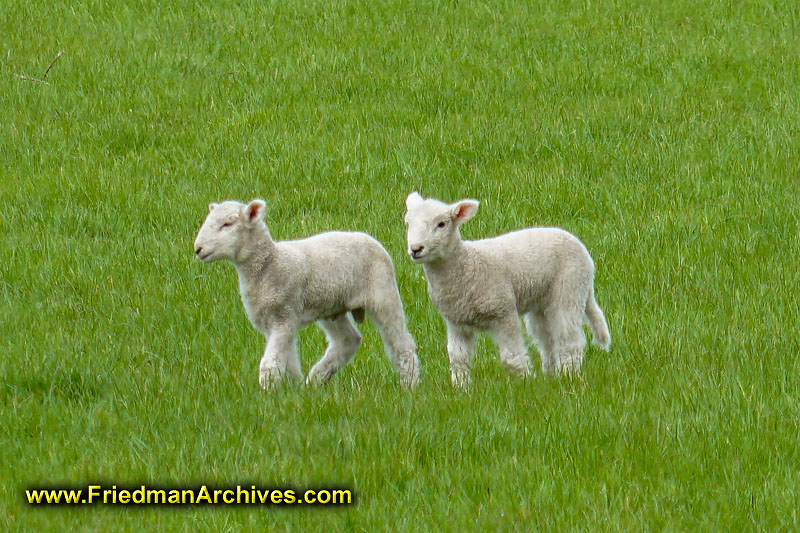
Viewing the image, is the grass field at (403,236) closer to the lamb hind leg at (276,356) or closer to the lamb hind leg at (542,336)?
the lamb hind leg at (276,356)

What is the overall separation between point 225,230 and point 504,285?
61.0 inches

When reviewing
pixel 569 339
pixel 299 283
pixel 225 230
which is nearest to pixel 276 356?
pixel 299 283

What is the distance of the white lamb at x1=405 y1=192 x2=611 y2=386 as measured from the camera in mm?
6078

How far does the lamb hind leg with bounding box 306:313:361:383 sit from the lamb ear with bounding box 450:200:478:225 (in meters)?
1.04

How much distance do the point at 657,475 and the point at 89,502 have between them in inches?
97.0

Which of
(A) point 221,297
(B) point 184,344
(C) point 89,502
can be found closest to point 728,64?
(A) point 221,297

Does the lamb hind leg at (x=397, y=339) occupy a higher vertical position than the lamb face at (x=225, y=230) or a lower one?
lower

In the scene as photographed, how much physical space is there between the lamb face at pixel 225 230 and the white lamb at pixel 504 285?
848 millimetres

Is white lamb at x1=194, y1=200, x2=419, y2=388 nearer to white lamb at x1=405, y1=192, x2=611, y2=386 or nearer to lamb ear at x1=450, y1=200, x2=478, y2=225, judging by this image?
white lamb at x1=405, y1=192, x2=611, y2=386

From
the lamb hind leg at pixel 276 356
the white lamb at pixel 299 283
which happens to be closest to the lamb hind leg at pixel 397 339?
the white lamb at pixel 299 283

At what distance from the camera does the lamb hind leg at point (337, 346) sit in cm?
664

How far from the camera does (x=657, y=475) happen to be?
16.2 feet

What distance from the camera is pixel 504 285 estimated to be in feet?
20.4

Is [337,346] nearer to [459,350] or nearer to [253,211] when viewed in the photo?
[459,350]
